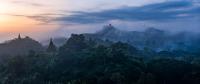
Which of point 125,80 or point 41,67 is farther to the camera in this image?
point 41,67

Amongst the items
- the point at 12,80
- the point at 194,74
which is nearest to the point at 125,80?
the point at 194,74

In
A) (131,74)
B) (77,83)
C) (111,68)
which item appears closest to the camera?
(77,83)

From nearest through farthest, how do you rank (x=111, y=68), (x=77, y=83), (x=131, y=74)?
(x=77, y=83) < (x=131, y=74) < (x=111, y=68)

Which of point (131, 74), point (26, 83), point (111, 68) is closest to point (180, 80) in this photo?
point (131, 74)

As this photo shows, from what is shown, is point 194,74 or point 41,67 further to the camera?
point 41,67

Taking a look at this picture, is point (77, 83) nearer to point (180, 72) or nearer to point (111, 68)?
point (111, 68)

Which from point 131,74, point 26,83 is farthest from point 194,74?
point 26,83

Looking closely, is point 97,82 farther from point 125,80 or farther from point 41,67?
point 41,67

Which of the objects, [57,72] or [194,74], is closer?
[194,74]

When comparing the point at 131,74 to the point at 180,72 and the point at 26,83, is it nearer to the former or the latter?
the point at 180,72
